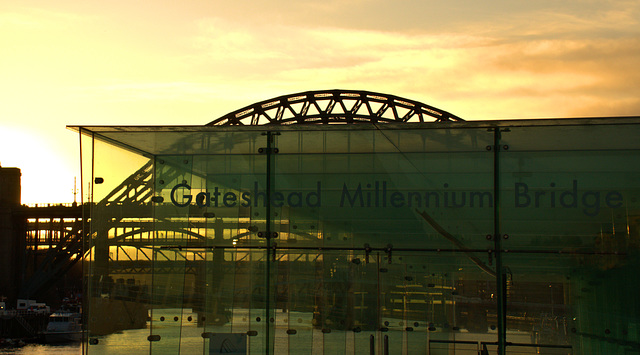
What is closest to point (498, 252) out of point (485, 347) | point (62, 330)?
point (485, 347)

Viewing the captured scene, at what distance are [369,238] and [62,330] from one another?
76468 mm

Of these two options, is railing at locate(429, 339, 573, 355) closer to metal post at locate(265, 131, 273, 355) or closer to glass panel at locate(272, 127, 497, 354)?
glass panel at locate(272, 127, 497, 354)

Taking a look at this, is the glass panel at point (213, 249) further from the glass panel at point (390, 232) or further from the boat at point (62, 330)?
the boat at point (62, 330)

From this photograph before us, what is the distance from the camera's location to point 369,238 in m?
11.1

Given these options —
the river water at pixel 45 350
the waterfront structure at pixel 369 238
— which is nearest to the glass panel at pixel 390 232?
the waterfront structure at pixel 369 238

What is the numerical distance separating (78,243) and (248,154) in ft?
234

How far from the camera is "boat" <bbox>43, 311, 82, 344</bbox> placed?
79500 mm

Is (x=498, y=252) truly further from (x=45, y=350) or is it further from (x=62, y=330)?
(x=62, y=330)

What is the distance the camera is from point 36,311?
267ft

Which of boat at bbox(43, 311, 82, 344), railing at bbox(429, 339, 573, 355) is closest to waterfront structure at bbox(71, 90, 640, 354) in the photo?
railing at bbox(429, 339, 573, 355)

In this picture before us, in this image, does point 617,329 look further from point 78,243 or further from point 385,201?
point 78,243

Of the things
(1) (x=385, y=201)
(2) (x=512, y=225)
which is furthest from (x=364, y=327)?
(2) (x=512, y=225)

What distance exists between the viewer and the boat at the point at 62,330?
79.5 m

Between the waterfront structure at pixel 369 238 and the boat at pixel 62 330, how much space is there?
71.7 meters
